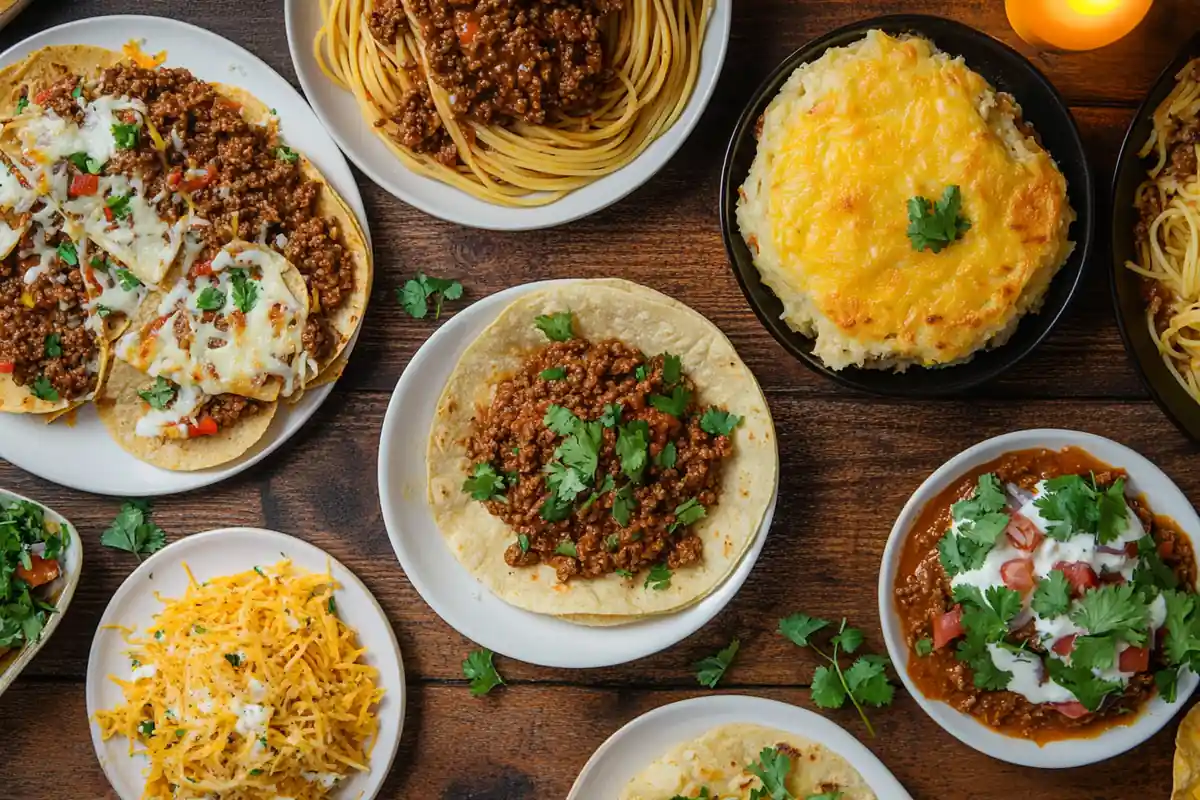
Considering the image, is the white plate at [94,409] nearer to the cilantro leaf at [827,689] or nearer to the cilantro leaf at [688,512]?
the cilantro leaf at [688,512]

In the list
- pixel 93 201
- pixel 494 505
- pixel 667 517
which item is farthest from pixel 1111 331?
pixel 93 201

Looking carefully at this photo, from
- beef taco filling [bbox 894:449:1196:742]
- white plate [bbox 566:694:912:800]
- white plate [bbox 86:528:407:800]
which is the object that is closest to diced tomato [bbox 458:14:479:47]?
white plate [bbox 86:528:407:800]

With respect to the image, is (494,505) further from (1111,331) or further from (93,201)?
(1111,331)

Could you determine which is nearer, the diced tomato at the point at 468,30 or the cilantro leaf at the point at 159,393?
the diced tomato at the point at 468,30

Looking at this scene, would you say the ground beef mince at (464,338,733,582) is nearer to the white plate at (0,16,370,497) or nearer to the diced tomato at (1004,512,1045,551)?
the white plate at (0,16,370,497)

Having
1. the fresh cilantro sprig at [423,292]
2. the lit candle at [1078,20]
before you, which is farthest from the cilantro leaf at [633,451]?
the lit candle at [1078,20]

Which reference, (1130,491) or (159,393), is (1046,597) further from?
(159,393)
